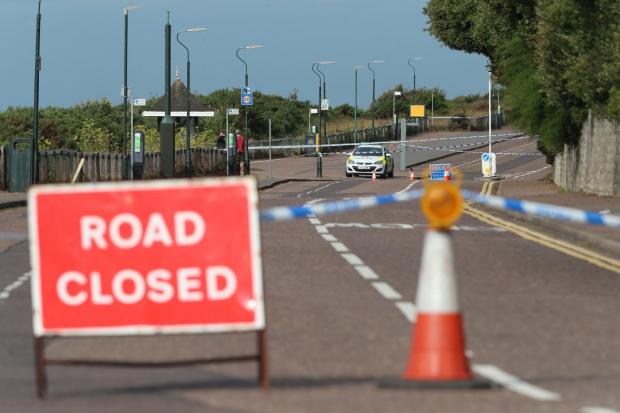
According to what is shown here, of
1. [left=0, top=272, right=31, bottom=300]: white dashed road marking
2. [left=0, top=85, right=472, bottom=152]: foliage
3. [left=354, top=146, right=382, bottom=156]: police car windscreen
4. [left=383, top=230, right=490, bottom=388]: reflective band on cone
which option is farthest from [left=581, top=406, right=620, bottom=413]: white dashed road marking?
[left=354, top=146, right=382, bottom=156]: police car windscreen

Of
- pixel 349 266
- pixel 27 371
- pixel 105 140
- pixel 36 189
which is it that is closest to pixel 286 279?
pixel 349 266

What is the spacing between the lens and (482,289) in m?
15.2

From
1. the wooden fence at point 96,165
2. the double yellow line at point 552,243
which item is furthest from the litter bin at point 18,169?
the double yellow line at point 552,243

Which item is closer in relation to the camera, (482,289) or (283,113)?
(482,289)

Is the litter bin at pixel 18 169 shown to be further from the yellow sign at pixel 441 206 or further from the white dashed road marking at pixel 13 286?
the yellow sign at pixel 441 206

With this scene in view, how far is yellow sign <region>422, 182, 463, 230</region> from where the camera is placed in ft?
28.9

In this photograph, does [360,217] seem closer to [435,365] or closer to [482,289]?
[482,289]

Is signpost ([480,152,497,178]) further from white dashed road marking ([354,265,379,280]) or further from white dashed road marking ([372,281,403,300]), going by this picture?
white dashed road marking ([372,281,403,300])

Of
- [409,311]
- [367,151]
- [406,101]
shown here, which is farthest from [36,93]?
[406,101]

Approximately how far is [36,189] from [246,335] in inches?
125

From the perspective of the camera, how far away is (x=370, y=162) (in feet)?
225

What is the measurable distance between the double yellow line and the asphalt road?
0.32m

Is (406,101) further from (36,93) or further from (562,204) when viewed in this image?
(562,204)

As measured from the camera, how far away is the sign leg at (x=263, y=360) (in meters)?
8.73
